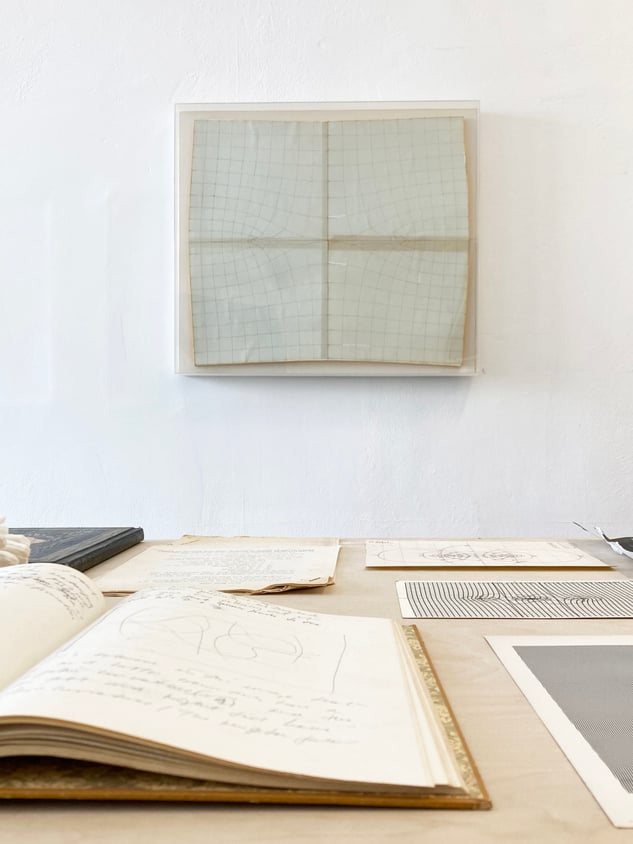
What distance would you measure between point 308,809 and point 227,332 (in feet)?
6.05

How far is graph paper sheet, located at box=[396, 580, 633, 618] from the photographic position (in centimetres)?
71

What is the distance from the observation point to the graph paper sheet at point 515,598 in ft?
2.34

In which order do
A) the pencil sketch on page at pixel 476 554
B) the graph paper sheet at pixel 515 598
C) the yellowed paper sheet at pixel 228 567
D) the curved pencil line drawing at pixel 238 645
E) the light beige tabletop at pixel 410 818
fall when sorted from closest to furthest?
the light beige tabletop at pixel 410 818
the curved pencil line drawing at pixel 238 645
the graph paper sheet at pixel 515 598
the yellowed paper sheet at pixel 228 567
the pencil sketch on page at pixel 476 554

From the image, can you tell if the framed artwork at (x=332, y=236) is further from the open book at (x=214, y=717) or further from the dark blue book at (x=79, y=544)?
the open book at (x=214, y=717)

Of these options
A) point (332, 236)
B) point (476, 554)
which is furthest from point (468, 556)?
point (332, 236)

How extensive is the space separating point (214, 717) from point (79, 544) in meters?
0.71

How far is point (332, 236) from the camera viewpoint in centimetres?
210

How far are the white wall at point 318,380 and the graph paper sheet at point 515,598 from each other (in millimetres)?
1295

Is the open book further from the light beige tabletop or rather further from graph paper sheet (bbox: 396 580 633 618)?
graph paper sheet (bbox: 396 580 633 618)

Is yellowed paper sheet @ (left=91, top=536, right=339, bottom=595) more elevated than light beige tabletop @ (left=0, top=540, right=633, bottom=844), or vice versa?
light beige tabletop @ (left=0, top=540, right=633, bottom=844)

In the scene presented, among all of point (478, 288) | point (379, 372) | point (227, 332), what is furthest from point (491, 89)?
point (227, 332)

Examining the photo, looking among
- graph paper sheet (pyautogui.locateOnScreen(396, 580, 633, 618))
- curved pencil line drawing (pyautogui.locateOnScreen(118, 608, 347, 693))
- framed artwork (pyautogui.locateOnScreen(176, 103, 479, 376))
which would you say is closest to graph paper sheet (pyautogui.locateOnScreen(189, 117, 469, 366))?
framed artwork (pyautogui.locateOnScreen(176, 103, 479, 376))

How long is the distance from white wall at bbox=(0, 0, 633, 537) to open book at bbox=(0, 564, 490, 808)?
1617 millimetres

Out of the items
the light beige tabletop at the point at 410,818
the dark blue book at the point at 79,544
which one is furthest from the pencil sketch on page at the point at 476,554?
the light beige tabletop at the point at 410,818
